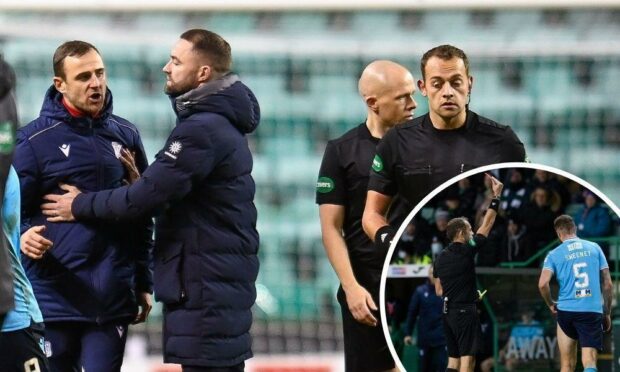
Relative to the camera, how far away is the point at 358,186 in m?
5.07

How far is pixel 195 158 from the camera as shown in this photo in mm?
4355

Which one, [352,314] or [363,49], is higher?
[363,49]

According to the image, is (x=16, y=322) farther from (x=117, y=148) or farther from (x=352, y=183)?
(x=352, y=183)

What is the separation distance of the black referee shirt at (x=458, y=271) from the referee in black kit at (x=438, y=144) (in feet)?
2.26

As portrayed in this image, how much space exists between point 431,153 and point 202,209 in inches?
29.2

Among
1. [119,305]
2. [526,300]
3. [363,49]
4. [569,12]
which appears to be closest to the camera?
[526,300]

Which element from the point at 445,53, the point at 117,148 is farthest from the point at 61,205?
the point at 445,53

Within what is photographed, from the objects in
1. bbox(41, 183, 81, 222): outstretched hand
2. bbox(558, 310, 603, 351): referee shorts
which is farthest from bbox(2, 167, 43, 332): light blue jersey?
bbox(558, 310, 603, 351): referee shorts

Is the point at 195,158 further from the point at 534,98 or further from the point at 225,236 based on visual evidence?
the point at 534,98

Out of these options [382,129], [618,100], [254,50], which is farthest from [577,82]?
[382,129]

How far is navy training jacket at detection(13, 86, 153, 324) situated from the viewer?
481cm

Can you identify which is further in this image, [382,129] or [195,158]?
[382,129]

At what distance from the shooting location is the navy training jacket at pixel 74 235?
15.8 feet

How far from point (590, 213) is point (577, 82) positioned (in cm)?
1202
